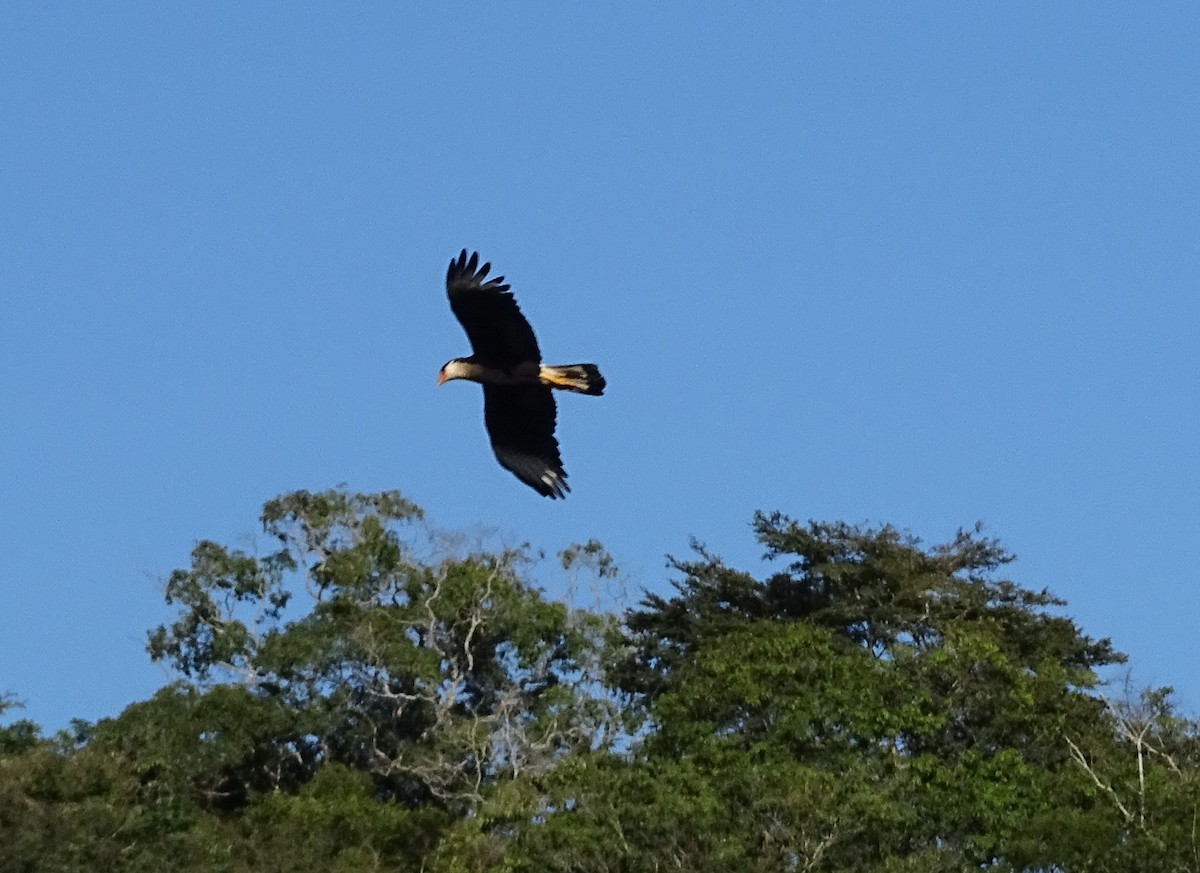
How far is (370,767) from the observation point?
44406mm

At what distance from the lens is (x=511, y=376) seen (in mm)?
19406

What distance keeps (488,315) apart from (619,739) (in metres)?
22.1

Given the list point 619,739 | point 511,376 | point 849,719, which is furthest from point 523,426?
point 619,739

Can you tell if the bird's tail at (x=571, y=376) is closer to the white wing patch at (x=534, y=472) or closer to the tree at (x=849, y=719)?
the white wing patch at (x=534, y=472)

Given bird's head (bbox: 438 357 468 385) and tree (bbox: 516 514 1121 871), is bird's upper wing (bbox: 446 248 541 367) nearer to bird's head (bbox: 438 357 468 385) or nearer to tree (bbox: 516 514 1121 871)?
bird's head (bbox: 438 357 468 385)

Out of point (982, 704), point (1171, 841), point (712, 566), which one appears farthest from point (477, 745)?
point (1171, 841)

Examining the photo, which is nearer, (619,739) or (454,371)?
(454,371)

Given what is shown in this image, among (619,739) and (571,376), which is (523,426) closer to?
(571,376)

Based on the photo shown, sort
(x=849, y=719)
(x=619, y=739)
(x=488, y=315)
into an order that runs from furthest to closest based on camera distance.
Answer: (x=619, y=739) → (x=849, y=719) → (x=488, y=315)

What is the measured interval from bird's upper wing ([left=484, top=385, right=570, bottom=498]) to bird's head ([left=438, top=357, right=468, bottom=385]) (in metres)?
0.23

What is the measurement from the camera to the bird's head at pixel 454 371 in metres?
19.5

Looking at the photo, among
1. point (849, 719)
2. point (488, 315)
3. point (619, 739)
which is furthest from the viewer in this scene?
point (619, 739)

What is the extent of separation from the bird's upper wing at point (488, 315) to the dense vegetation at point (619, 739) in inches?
310

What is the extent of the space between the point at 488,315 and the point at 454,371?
0.72 metres
